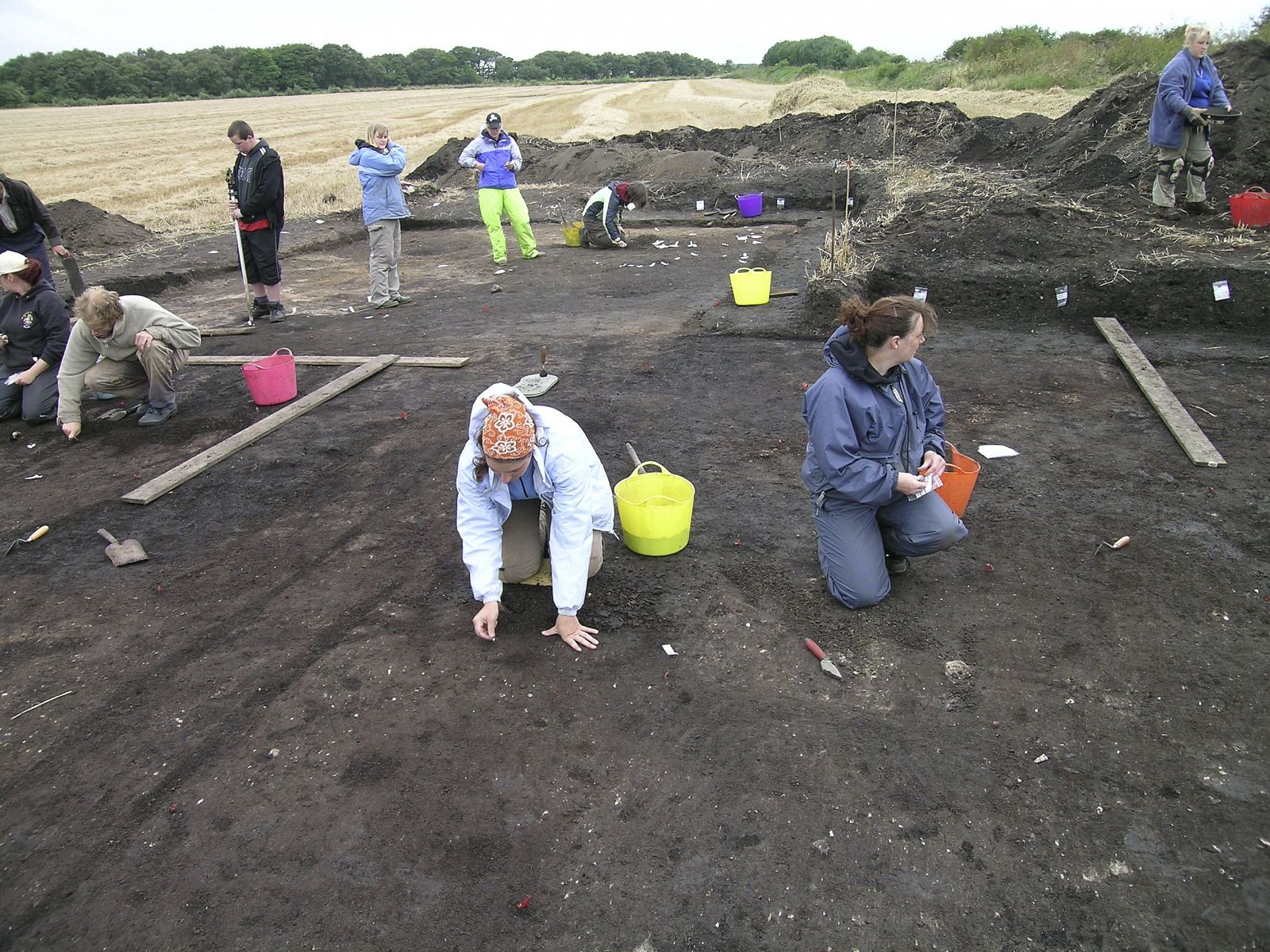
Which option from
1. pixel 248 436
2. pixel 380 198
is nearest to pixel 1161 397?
pixel 248 436

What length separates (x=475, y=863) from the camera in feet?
8.82

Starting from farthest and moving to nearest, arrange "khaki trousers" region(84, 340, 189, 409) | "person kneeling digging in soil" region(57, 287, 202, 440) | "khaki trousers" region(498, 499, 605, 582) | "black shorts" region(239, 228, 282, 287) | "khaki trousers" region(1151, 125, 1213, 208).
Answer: "black shorts" region(239, 228, 282, 287) < "khaki trousers" region(1151, 125, 1213, 208) < "khaki trousers" region(84, 340, 189, 409) < "person kneeling digging in soil" region(57, 287, 202, 440) < "khaki trousers" region(498, 499, 605, 582)

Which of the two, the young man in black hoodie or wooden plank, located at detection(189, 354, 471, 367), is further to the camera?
the young man in black hoodie

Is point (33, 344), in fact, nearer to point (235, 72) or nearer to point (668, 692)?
point (668, 692)

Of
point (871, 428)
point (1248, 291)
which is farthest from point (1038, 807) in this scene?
point (1248, 291)

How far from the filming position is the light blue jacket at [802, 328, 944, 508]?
3555mm

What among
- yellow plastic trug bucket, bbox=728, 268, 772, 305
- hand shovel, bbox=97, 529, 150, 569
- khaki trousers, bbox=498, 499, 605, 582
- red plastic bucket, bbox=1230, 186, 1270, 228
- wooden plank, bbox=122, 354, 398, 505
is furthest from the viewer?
yellow plastic trug bucket, bbox=728, 268, 772, 305

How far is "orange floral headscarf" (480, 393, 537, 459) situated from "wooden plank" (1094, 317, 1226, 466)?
14.3 ft

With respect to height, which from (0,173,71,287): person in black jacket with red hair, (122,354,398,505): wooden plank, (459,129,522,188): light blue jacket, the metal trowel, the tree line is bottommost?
(122,354,398,505): wooden plank

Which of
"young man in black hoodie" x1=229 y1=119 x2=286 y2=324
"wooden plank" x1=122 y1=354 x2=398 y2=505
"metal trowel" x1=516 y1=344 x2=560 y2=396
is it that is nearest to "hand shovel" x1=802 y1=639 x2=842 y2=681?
"metal trowel" x1=516 y1=344 x2=560 y2=396

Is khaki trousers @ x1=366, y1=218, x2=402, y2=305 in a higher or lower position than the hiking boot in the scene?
higher

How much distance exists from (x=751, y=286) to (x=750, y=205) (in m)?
6.16

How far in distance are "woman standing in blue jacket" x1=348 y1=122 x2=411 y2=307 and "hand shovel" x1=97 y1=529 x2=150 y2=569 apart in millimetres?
5775

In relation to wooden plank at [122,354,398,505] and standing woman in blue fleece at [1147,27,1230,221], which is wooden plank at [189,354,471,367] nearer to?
wooden plank at [122,354,398,505]
